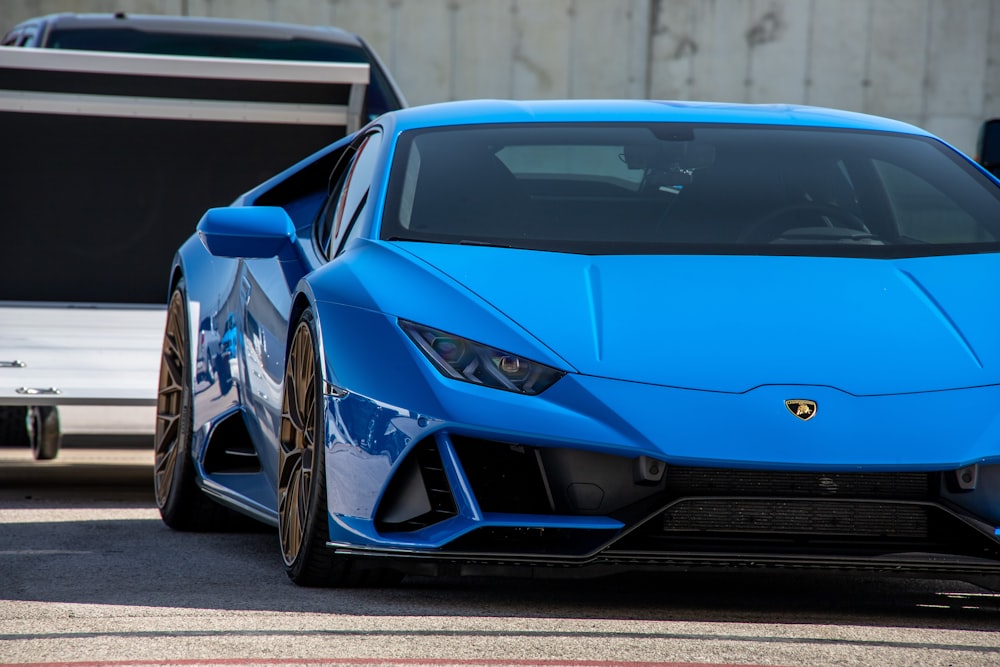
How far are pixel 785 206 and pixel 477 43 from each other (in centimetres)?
1433

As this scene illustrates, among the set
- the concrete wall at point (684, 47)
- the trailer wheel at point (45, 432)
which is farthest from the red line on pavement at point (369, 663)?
the concrete wall at point (684, 47)

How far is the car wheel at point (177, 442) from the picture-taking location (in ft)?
19.9

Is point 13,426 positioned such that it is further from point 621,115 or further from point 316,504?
point 316,504

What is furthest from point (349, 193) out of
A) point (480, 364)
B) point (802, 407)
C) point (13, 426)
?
point (13, 426)

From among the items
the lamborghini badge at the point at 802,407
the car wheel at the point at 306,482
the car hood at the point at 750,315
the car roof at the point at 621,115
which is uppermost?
the car roof at the point at 621,115

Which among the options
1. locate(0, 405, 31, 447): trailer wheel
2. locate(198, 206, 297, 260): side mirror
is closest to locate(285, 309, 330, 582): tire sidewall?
locate(198, 206, 297, 260): side mirror

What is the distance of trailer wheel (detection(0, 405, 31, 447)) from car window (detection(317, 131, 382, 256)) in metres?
4.04

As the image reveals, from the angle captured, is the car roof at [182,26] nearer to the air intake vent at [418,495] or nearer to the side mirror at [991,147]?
the side mirror at [991,147]

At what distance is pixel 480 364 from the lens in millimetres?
4078

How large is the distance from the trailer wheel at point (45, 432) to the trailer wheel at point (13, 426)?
64cm

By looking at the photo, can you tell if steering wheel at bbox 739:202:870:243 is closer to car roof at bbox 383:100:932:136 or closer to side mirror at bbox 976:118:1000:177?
car roof at bbox 383:100:932:136

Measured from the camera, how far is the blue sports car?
3945mm

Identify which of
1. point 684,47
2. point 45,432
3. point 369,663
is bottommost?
point 45,432

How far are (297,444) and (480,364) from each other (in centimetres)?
80
